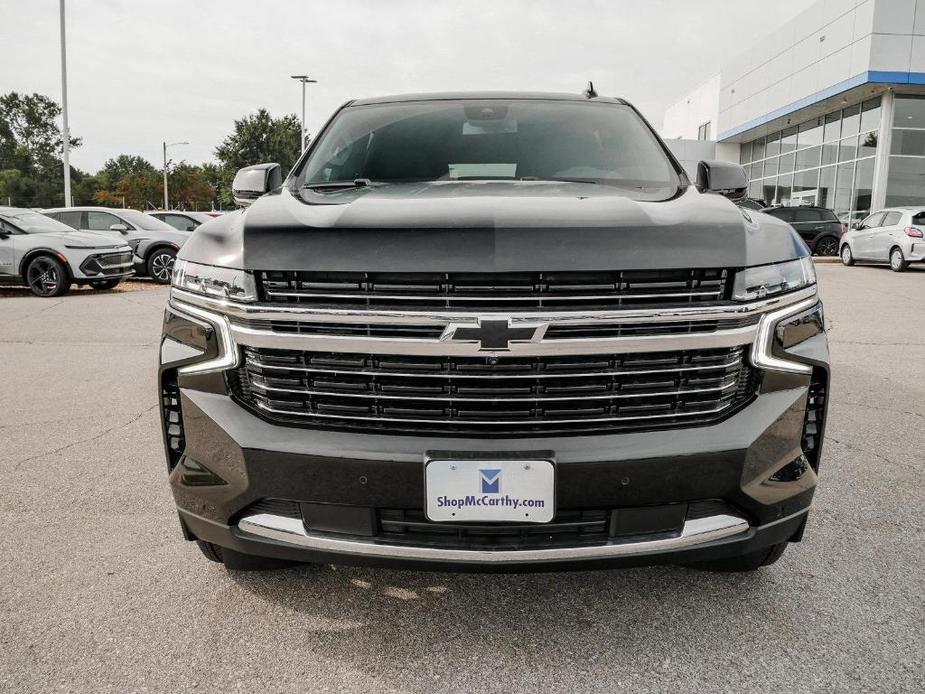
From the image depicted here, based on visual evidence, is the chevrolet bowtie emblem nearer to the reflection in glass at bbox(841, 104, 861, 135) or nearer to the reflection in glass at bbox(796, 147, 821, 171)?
the reflection in glass at bbox(841, 104, 861, 135)

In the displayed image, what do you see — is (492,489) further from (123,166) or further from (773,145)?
(123,166)

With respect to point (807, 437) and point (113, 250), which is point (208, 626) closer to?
point (807, 437)

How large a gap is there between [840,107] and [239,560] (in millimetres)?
32606

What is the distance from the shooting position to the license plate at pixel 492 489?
1.98 m

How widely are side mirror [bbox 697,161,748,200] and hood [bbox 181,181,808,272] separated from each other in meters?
0.97

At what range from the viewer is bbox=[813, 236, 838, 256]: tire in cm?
2305

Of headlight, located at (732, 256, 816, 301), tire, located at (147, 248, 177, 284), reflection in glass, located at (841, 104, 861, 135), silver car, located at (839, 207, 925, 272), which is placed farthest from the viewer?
reflection in glass, located at (841, 104, 861, 135)

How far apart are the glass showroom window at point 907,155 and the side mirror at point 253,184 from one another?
90.6ft

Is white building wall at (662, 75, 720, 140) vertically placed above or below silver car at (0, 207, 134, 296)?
above

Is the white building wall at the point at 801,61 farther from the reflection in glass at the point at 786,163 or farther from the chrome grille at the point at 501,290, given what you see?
the chrome grille at the point at 501,290

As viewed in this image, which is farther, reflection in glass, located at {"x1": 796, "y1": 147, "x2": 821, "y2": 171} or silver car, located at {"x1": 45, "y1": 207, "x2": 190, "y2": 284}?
reflection in glass, located at {"x1": 796, "y1": 147, "x2": 821, "y2": 171}

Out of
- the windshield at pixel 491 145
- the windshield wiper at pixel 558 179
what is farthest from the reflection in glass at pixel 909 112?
the windshield wiper at pixel 558 179

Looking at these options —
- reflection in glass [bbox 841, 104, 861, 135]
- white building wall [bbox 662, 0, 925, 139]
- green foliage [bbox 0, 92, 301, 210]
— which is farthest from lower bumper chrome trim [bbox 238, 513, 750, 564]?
green foliage [bbox 0, 92, 301, 210]

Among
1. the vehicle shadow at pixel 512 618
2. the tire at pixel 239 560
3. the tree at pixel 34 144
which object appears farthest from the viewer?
the tree at pixel 34 144
